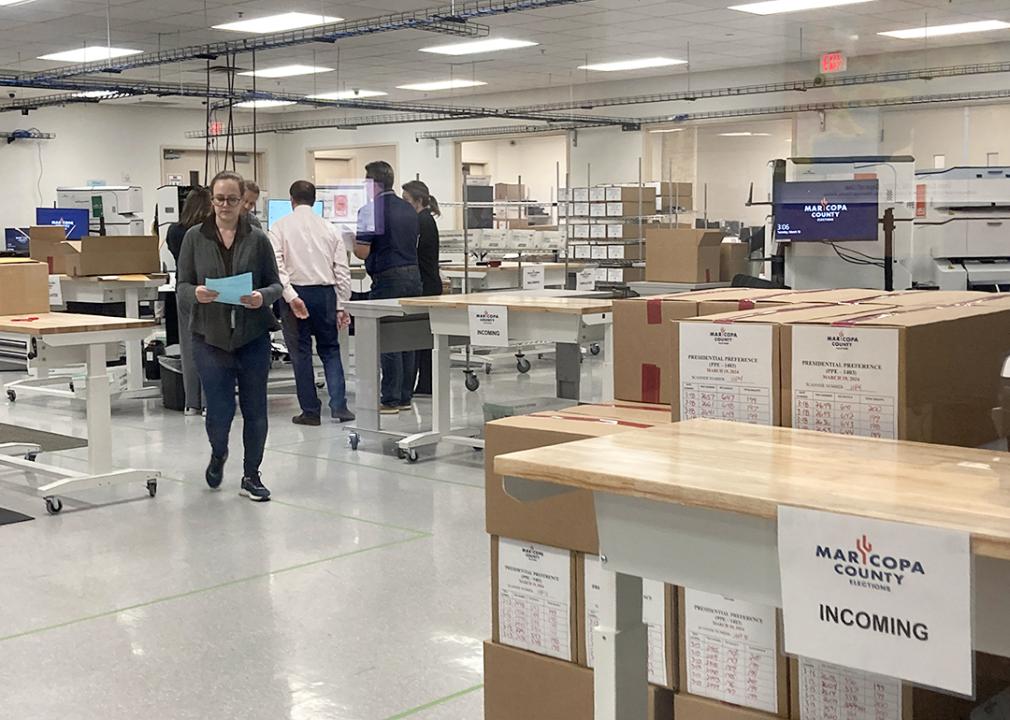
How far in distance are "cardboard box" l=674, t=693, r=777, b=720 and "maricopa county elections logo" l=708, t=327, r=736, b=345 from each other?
0.64 m

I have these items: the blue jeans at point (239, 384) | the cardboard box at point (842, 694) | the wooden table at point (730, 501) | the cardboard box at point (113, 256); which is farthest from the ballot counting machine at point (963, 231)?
the wooden table at point (730, 501)

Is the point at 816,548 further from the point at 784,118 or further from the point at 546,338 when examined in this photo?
the point at 784,118

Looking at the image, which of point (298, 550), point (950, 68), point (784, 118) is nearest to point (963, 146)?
point (950, 68)

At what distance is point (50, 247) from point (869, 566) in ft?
27.1

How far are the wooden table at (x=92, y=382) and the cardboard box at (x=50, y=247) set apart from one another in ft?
11.7

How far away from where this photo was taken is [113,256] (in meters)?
8.02

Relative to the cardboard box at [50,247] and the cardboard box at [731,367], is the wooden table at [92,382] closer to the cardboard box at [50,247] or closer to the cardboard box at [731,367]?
the cardboard box at [731,367]

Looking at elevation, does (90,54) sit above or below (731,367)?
above

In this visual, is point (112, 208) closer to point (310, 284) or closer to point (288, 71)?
point (288, 71)

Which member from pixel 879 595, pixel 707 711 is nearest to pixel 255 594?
pixel 707 711

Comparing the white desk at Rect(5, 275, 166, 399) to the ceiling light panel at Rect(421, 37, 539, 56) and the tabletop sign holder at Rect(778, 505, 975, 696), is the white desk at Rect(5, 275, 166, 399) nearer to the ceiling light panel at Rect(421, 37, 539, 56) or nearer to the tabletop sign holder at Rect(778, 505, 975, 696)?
the ceiling light panel at Rect(421, 37, 539, 56)

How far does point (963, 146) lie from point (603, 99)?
495 cm

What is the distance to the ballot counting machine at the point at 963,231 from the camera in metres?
6.86

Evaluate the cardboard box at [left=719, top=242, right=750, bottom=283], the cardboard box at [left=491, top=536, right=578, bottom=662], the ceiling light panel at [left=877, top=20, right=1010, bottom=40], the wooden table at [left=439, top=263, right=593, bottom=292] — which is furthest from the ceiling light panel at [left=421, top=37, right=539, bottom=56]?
the cardboard box at [left=491, top=536, right=578, bottom=662]
